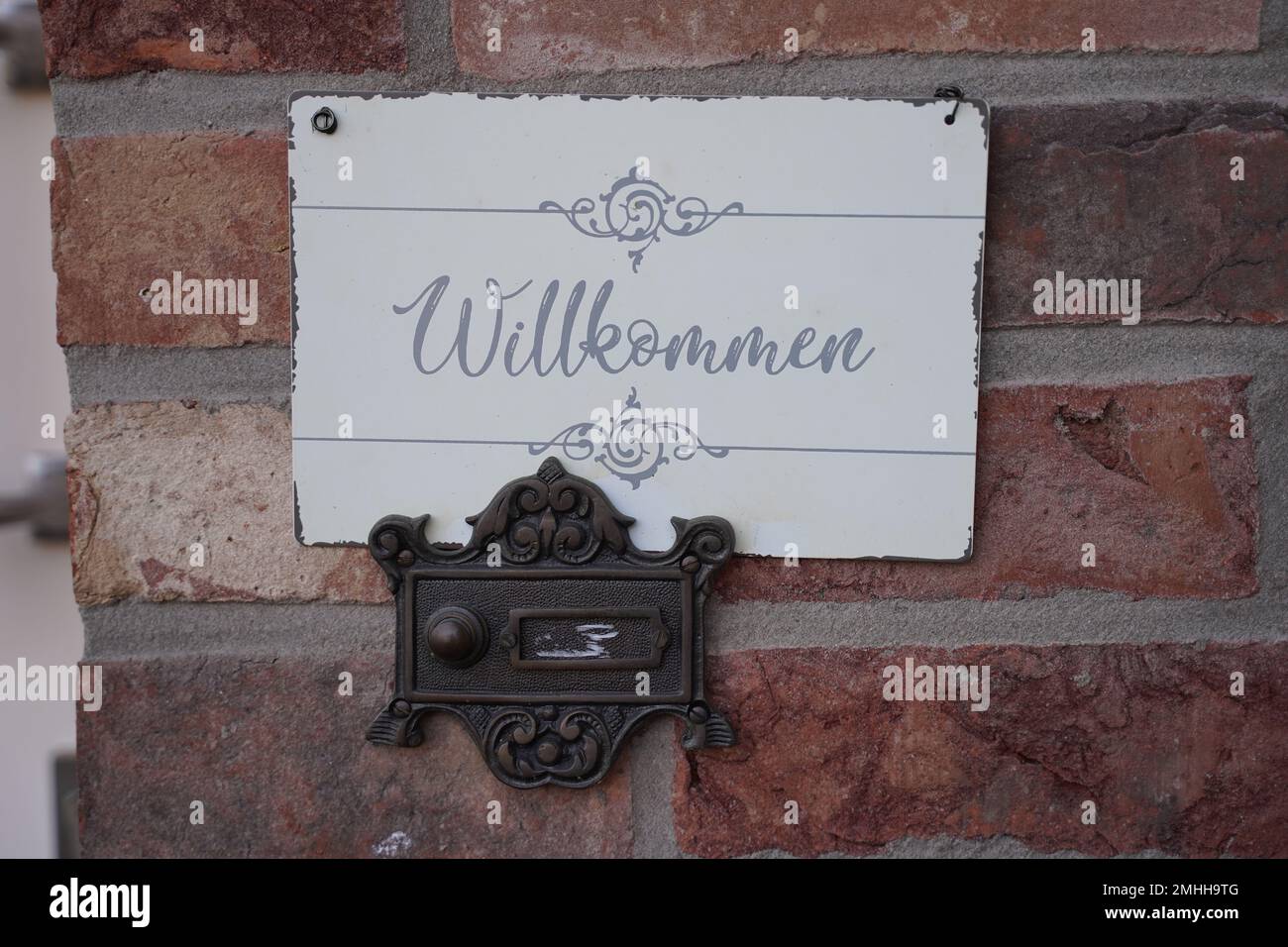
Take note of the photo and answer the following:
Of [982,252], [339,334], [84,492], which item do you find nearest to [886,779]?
[982,252]

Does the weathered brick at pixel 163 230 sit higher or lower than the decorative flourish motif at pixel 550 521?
higher

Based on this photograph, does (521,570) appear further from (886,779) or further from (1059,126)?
(1059,126)

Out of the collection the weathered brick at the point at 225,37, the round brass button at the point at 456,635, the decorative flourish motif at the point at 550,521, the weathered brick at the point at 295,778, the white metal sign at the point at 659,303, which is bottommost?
the weathered brick at the point at 295,778

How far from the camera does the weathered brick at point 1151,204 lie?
19.9 inches

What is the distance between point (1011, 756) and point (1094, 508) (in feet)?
0.60

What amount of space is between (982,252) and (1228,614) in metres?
0.31

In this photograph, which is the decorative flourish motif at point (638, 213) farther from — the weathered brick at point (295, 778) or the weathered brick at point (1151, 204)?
the weathered brick at point (295, 778)

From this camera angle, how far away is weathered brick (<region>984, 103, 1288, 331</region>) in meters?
0.50

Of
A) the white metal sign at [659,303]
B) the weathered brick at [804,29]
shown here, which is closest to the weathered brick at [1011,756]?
the white metal sign at [659,303]

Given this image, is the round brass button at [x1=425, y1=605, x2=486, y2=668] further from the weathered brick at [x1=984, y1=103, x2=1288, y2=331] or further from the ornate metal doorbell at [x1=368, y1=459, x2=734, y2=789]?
the weathered brick at [x1=984, y1=103, x2=1288, y2=331]

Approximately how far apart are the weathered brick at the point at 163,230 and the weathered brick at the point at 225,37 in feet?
0.17

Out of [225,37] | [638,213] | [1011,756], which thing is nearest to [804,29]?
[638,213]

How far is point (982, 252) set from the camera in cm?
50

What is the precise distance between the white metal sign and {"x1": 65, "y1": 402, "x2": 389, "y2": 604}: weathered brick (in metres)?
0.04
